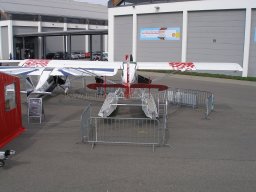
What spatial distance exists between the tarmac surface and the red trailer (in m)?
0.39

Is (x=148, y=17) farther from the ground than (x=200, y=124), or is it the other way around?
(x=148, y=17)

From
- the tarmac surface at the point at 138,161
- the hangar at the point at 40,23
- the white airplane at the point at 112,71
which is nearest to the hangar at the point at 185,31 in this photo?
the hangar at the point at 40,23

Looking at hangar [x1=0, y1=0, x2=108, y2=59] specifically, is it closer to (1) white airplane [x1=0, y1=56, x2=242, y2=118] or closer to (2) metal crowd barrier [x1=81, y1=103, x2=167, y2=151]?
(1) white airplane [x1=0, y1=56, x2=242, y2=118]

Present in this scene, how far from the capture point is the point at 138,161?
29.1 feet

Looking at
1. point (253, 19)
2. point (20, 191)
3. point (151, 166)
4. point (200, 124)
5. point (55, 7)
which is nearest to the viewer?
point (20, 191)

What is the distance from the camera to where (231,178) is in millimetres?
7750

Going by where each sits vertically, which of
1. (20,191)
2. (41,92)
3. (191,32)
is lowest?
(20,191)

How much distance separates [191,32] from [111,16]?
39.0ft

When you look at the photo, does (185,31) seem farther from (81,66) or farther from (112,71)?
(81,66)

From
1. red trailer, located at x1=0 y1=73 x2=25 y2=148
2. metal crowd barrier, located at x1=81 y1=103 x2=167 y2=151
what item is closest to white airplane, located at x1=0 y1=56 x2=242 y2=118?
metal crowd barrier, located at x1=81 y1=103 x2=167 y2=151

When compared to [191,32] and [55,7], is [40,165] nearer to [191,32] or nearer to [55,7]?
[191,32]

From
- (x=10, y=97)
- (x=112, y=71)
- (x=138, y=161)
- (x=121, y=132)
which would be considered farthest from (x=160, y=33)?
(x=138, y=161)

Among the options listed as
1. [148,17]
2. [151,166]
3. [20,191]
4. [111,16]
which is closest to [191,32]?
[148,17]

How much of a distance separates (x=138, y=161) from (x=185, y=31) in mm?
29484
